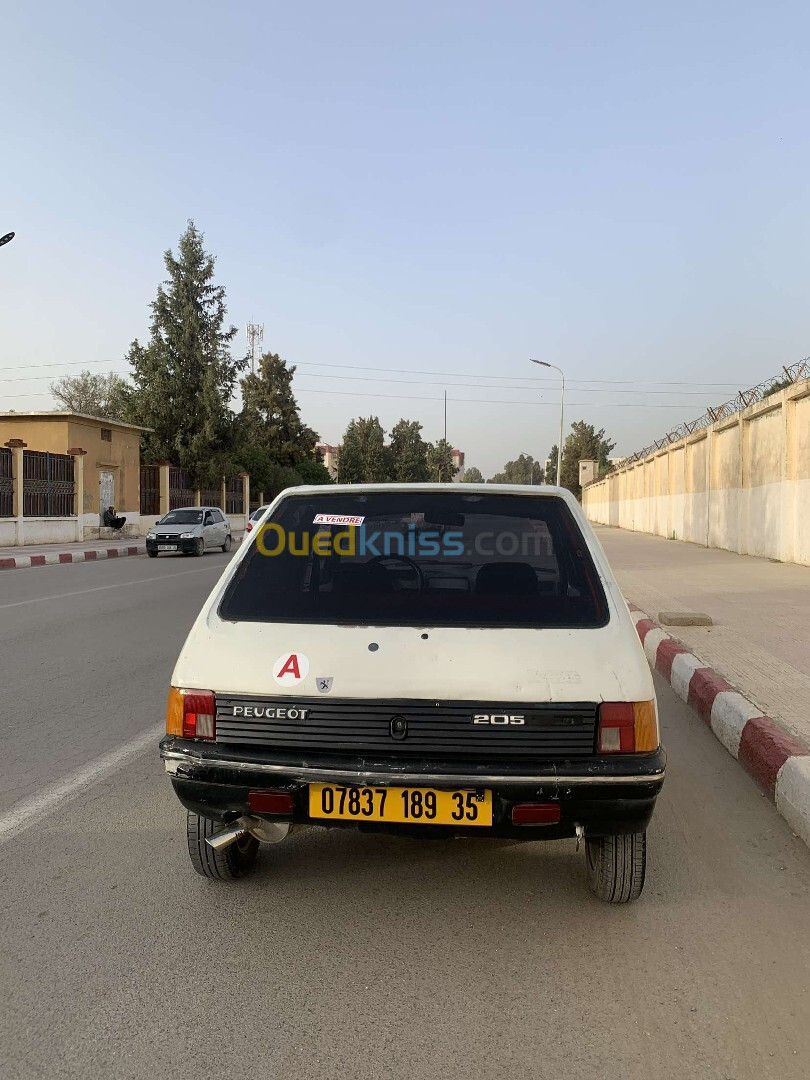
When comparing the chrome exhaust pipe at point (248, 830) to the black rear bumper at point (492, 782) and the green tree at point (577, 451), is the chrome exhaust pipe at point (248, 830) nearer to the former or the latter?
the black rear bumper at point (492, 782)

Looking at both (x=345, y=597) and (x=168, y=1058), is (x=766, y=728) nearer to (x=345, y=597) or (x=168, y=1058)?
(x=345, y=597)

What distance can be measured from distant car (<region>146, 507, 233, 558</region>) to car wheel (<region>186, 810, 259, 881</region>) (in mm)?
21605

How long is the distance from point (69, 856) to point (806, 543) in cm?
1590

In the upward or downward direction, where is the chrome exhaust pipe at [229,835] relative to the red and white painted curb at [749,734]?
upward

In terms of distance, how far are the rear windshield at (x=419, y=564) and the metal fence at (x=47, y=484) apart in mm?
24466

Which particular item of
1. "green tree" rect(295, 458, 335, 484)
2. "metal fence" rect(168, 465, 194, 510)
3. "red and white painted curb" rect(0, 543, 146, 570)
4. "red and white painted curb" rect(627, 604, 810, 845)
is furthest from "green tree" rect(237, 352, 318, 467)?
"red and white painted curb" rect(627, 604, 810, 845)

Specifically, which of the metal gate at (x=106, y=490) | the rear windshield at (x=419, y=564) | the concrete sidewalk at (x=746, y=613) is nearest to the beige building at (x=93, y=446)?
the metal gate at (x=106, y=490)

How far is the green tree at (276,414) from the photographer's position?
67.0 meters

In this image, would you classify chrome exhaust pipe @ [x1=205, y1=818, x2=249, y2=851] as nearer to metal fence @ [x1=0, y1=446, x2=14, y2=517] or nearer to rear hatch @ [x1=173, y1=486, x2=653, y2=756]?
rear hatch @ [x1=173, y1=486, x2=653, y2=756]

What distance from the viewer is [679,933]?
9.82 feet

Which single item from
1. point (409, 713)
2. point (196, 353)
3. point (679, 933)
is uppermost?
point (196, 353)

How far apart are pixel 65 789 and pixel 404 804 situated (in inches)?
90.8

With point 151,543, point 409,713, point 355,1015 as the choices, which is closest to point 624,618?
point 409,713

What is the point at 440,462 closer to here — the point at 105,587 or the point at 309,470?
the point at 309,470
